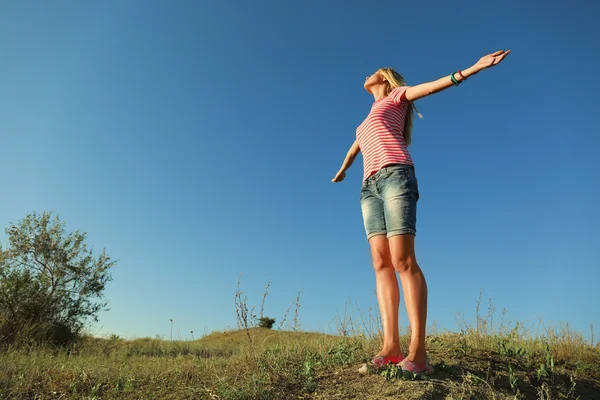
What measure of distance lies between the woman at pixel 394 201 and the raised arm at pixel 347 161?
620 millimetres

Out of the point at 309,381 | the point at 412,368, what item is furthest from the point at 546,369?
the point at 309,381

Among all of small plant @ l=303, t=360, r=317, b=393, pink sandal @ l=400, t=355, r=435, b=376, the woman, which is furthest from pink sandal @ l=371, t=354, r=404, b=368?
small plant @ l=303, t=360, r=317, b=393

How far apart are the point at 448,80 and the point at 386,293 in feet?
7.10

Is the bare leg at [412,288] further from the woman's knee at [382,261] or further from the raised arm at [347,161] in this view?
the raised arm at [347,161]

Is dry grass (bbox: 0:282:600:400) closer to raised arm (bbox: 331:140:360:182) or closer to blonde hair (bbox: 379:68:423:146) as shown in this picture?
raised arm (bbox: 331:140:360:182)

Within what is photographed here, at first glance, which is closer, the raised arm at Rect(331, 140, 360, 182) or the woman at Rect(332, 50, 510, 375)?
the woman at Rect(332, 50, 510, 375)

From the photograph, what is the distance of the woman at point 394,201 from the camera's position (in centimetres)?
415

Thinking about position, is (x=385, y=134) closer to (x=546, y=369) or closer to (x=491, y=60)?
(x=491, y=60)

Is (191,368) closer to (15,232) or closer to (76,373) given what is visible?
(76,373)

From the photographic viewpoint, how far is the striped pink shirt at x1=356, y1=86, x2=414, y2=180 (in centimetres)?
452

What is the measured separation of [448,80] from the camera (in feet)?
13.5

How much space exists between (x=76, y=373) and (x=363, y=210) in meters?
4.17

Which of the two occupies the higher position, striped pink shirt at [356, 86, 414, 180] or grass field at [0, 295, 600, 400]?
striped pink shirt at [356, 86, 414, 180]

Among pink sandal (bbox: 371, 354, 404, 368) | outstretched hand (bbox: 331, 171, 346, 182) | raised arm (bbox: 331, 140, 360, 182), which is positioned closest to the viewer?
pink sandal (bbox: 371, 354, 404, 368)
